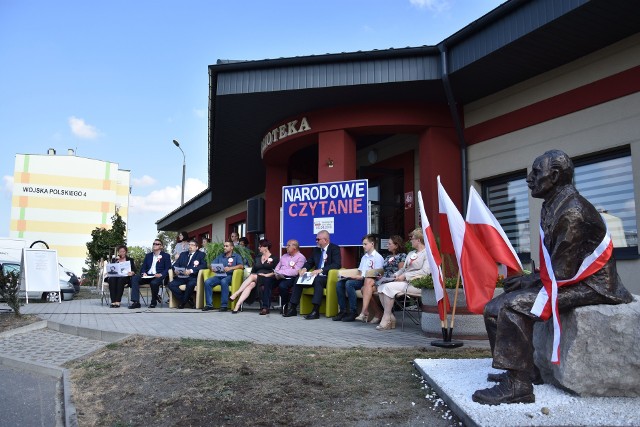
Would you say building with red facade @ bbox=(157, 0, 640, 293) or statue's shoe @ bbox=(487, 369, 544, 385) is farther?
building with red facade @ bbox=(157, 0, 640, 293)

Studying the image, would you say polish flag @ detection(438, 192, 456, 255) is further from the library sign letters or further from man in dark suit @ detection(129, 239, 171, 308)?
man in dark suit @ detection(129, 239, 171, 308)

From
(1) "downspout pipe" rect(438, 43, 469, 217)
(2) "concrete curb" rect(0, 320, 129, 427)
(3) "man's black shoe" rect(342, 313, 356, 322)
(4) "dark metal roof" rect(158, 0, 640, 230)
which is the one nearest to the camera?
(2) "concrete curb" rect(0, 320, 129, 427)

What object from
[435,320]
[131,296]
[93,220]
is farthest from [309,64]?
[93,220]

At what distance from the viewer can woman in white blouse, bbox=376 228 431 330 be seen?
288 inches

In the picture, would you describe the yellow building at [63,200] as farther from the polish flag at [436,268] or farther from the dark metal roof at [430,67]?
the polish flag at [436,268]

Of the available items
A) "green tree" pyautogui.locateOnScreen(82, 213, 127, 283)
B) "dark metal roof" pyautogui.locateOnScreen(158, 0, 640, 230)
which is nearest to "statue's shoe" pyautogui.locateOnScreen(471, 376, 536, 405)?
"dark metal roof" pyautogui.locateOnScreen(158, 0, 640, 230)

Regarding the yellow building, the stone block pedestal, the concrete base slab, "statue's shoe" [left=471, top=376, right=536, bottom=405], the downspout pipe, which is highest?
the yellow building

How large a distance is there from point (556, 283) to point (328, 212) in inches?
298

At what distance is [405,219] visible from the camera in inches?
460

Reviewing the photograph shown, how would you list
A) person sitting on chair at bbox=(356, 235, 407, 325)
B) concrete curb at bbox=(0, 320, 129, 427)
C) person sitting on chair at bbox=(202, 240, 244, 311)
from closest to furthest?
1. concrete curb at bbox=(0, 320, 129, 427)
2. person sitting on chair at bbox=(356, 235, 407, 325)
3. person sitting on chair at bbox=(202, 240, 244, 311)

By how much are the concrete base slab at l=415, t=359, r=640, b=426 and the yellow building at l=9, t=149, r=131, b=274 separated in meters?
61.7

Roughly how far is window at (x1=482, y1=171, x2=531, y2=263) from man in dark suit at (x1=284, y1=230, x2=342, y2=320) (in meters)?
3.13

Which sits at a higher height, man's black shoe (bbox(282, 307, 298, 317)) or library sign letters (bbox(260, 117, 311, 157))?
library sign letters (bbox(260, 117, 311, 157))

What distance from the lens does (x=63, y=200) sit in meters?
62.2
